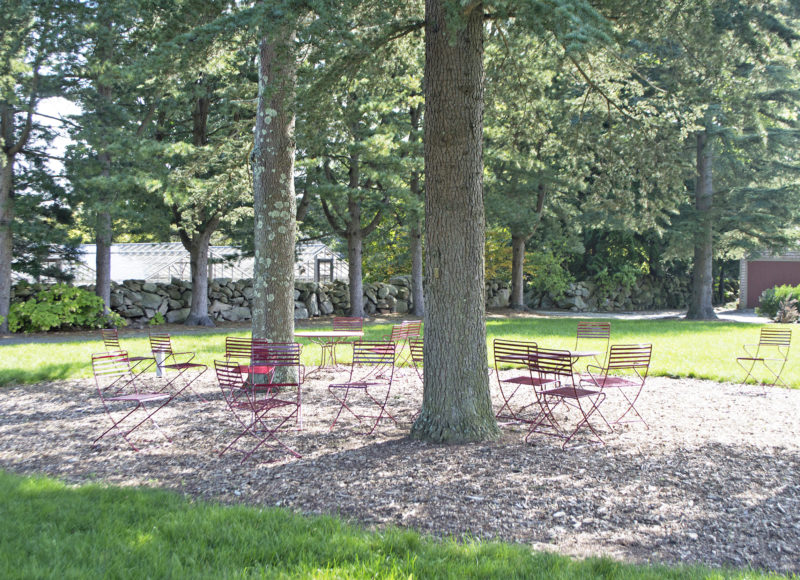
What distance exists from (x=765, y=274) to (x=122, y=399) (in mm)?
34757

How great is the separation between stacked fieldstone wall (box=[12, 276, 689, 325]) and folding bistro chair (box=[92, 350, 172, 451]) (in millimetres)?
10745

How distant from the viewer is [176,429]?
283 inches

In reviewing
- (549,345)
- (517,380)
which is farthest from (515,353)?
(549,345)

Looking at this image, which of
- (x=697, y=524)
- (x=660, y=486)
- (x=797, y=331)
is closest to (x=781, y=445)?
(x=660, y=486)

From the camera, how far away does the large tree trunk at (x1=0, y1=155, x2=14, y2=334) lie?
1712 cm

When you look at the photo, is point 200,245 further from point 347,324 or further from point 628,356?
point 628,356

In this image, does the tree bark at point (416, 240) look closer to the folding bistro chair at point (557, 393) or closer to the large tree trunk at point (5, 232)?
the large tree trunk at point (5, 232)

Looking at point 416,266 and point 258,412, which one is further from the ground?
point 416,266

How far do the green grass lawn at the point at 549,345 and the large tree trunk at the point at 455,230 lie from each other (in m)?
6.03

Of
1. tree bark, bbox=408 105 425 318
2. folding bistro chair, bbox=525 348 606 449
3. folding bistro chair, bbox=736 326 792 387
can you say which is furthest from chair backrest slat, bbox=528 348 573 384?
tree bark, bbox=408 105 425 318

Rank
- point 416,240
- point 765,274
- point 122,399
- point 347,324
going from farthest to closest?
1. point 765,274
2. point 416,240
3. point 347,324
4. point 122,399

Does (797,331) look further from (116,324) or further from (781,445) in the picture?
(116,324)

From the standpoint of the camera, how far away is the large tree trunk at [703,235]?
2331cm

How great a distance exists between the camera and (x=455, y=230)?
6.35 meters
